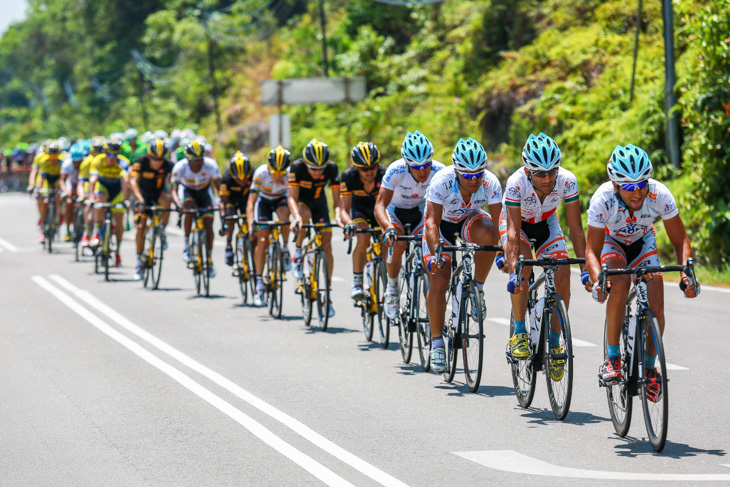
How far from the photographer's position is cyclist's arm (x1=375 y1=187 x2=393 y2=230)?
10508 millimetres

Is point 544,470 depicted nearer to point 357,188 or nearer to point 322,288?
point 357,188

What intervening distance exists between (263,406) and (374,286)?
9.96 feet

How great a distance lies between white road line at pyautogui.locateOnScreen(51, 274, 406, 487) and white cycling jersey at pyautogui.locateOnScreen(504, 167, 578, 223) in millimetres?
2091

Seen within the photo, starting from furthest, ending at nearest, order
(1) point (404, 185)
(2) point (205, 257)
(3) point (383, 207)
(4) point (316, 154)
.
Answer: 1. (2) point (205, 257)
2. (4) point (316, 154)
3. (1) point (404, 185)
4. (3) point (383, 207)

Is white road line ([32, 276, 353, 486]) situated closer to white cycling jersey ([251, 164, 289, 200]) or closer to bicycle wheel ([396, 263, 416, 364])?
bicycle wheel ([396, 263, 416, 364])

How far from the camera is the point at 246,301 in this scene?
51.5 feet

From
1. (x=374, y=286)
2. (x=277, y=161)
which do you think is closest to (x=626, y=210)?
(x=374, y=286)

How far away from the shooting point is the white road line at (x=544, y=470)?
645cm

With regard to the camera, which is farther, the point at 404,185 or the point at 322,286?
the point at 322,286

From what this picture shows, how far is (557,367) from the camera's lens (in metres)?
8.07

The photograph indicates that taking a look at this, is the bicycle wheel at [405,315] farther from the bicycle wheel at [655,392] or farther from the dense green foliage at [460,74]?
the dense green foliage at [460,74]

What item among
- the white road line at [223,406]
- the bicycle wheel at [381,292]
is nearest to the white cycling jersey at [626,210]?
the white road line at [223,406]

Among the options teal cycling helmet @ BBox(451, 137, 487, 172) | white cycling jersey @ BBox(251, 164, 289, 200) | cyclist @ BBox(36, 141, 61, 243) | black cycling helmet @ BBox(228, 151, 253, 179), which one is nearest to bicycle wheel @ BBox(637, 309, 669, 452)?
teal cycling helmet @ BBox(451, 137, 487, 172)

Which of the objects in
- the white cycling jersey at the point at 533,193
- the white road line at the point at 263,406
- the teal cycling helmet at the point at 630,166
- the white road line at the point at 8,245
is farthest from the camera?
the white road line at the point at 8,245
